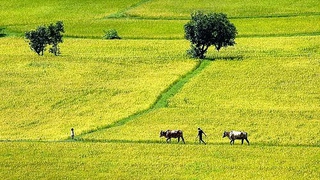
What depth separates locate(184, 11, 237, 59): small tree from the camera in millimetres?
105062

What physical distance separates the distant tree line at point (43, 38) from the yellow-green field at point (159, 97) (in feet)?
6.01

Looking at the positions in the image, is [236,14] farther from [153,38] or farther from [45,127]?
[45,127]

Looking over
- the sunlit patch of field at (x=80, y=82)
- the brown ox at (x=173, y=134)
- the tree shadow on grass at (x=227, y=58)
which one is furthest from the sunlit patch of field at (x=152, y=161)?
the tree shadow on grass at (x=227, y=58)

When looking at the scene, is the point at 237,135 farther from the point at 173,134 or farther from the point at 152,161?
the point at 152,161

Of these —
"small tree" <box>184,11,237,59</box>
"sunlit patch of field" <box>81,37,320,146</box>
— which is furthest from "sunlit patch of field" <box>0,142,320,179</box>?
"small tree" <box>184,11,237,59</box>

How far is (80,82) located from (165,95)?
10.5 metres

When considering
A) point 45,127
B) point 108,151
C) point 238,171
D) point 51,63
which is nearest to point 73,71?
point 51,63

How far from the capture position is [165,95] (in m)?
86.0

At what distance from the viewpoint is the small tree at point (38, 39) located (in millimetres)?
109938

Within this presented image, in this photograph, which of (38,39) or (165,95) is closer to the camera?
(165,95)

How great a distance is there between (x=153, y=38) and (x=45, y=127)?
47629 millimetres

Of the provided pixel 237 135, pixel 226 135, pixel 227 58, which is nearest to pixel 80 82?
pixel 227 58

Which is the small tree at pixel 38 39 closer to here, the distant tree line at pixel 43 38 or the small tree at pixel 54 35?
the distant tree line at pixel 43 38

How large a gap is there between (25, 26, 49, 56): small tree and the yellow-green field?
2.09m
